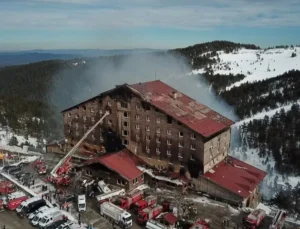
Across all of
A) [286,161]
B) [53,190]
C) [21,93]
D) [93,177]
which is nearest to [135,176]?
[93,177]

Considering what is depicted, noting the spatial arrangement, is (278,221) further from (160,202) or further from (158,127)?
(158,127)

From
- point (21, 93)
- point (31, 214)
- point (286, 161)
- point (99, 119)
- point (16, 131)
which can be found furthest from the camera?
point (21, 93)

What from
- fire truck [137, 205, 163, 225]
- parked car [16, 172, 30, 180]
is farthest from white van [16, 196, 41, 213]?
fire truck [137, 205, 163, 225]

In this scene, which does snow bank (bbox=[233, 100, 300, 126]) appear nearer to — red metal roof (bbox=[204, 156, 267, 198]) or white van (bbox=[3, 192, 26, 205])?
red metal roof (bbox=[204, 156, 267, 198])

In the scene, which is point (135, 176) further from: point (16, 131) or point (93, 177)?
point (16, 131)

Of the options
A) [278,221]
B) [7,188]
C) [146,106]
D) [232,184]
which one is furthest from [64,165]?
[278,221]
